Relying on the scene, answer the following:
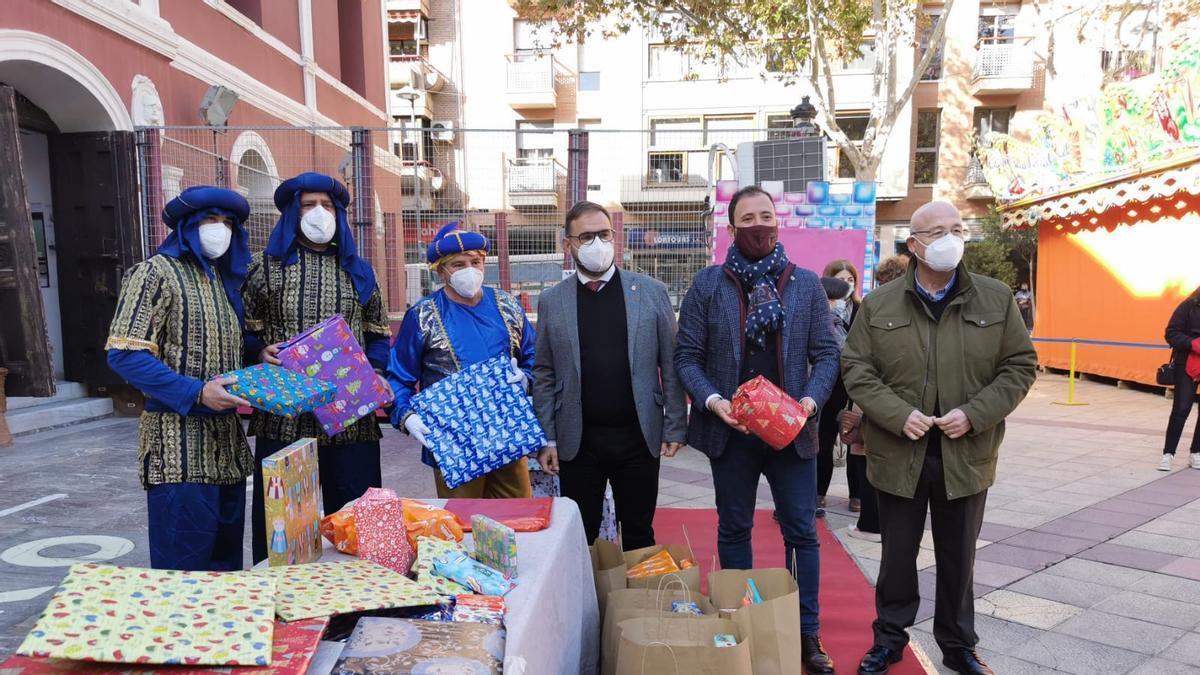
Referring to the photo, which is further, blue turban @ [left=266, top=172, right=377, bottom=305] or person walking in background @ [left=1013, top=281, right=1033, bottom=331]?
person walking in background @ [left=1013, top=281, right=1033, bottom=331]

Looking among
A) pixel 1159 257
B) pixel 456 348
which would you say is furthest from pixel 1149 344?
pixel 456 348

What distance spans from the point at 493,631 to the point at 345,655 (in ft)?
0.97

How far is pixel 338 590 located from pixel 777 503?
178cm

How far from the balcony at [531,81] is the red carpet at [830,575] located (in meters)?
19.3

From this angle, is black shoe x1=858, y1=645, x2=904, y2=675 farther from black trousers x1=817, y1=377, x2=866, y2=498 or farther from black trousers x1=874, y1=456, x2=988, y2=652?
black trousers x1=817, y1=377, x2=866, y2=498

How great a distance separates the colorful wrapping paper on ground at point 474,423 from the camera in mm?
2678

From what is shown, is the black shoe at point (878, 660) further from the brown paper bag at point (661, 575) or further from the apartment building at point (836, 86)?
the apartment building at point (836, 86)

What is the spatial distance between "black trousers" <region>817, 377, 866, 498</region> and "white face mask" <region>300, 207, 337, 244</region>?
3.18 metres

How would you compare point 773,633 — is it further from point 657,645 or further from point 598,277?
point 598,277

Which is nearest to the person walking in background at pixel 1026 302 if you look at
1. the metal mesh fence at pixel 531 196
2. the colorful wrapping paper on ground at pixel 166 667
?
the metal mesh fence at pixel 531 196

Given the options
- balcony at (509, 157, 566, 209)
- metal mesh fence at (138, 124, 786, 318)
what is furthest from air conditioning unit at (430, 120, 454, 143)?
balcony at (509, 157, 566, 209)

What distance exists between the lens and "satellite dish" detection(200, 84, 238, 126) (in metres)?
8.08

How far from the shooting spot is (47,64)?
6434 mm

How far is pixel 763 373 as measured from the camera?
280 cm
